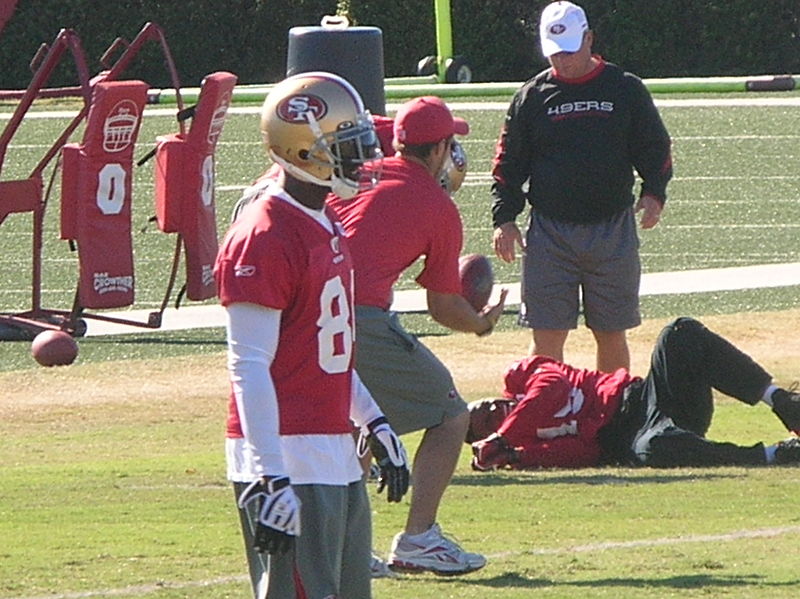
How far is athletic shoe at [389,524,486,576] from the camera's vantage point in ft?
22.1

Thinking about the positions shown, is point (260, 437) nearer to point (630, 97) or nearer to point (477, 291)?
point (477, 291)

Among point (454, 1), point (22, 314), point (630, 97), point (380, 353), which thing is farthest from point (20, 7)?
point (380, 353)

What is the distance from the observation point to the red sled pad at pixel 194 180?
44.1ft

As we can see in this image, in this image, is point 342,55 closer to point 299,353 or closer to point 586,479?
point 586,479

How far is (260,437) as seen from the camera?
455 centimetres

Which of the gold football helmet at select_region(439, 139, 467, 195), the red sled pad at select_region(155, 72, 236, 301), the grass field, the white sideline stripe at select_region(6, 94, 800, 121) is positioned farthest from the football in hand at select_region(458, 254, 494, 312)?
the white sideline stripe at select_region(6, 94, 800, 121)

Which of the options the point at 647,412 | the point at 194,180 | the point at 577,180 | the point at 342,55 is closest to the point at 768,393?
the point at 647,412

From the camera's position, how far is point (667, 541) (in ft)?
23.9

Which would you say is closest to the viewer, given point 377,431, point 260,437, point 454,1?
point 260,437

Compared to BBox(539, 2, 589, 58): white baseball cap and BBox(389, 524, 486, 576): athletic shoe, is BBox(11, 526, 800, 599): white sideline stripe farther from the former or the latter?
BBox(539, 2, 589, 58): white baseball cap

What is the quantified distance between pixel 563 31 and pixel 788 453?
6.71 feet

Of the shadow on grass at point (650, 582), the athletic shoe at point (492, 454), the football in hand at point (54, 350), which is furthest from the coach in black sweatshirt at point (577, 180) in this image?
the football in hand at point (54, 350)

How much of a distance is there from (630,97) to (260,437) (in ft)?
17.0

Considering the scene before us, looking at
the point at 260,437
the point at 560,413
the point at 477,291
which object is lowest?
the point at 560,413
